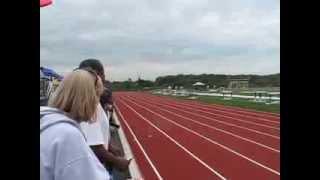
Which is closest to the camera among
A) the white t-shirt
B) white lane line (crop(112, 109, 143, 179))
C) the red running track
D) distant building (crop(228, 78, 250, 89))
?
the white t-shirt

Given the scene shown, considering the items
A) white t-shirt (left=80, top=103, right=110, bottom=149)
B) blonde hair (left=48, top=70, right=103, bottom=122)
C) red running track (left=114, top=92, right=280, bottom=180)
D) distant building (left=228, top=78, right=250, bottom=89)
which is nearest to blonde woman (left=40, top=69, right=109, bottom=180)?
blonde hair (left=48, top=70, right=103, bottom=122)

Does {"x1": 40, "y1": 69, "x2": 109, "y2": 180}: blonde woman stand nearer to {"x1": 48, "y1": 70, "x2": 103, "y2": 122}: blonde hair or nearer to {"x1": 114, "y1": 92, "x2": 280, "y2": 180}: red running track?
{"x1": 48, "y1": 70, "x2": 103, "y2": 122}: blonde hair

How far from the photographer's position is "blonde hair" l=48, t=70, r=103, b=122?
165 cm

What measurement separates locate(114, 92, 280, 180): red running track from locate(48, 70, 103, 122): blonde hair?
2.68m

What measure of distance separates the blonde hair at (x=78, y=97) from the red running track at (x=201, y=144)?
2.68 metres

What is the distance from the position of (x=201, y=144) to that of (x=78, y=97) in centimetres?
1105

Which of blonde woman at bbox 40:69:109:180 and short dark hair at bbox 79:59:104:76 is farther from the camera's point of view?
short dark hair at bbox 79:59:104:76

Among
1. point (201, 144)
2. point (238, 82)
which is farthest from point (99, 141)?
point (201, 144)

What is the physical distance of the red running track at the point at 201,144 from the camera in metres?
8.73

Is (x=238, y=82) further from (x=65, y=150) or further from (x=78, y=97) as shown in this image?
(x=65, y=150)
